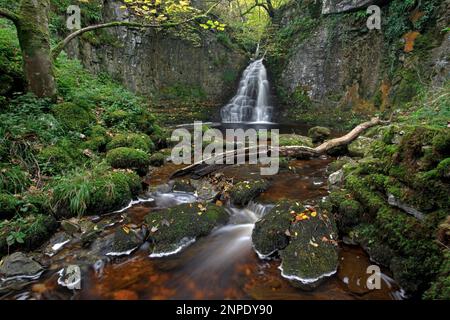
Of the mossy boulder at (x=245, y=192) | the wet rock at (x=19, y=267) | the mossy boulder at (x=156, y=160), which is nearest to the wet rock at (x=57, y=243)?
the wet rock at (x=19, y=267)

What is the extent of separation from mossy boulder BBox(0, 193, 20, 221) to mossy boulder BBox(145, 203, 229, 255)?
1720 millimetres

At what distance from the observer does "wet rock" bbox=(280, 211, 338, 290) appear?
119 inches

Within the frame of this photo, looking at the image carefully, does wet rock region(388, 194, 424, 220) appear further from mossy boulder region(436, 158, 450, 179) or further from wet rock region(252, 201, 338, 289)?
wet rock region(252, 201, 338, 289)

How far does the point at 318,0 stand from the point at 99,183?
638 inches

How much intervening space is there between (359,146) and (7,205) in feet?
26.3

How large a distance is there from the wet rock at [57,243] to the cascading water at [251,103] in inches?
524

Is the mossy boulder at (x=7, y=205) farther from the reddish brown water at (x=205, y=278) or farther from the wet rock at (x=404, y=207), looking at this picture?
the wet rock at (x=404, y=207)

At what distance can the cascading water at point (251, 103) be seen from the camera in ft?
53.5

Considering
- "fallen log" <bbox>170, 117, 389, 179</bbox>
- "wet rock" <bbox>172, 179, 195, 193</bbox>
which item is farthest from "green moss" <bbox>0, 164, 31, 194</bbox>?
"fallen log" <bbox>170, 117, 389, 179</bbox>

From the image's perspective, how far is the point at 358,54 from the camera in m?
12.9

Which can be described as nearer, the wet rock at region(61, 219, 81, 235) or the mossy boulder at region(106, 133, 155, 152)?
the wet rock at region(61, 219, 81, 235)

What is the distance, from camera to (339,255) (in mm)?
3377
